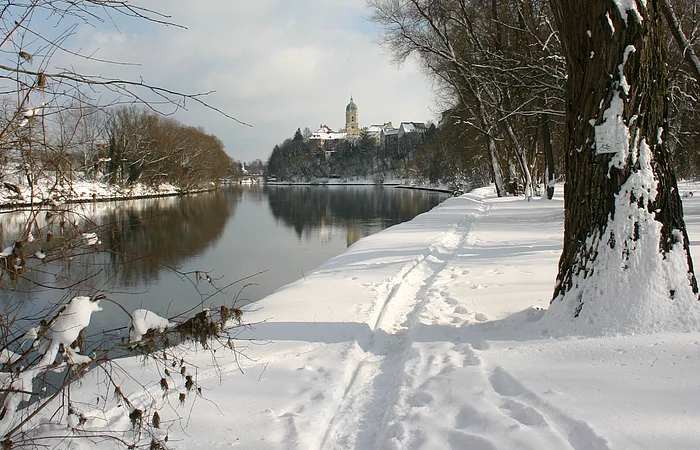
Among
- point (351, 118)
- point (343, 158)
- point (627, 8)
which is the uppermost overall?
point (351, 118)

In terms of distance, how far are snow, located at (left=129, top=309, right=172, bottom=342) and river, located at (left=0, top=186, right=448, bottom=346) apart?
1.10ft

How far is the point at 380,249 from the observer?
12.2 m

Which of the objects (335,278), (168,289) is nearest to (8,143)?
(335,278)

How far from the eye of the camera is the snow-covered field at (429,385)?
3010 millimetres

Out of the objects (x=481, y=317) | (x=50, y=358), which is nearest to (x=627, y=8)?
(x=481, y=317)

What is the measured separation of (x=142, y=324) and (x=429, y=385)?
2.17 m

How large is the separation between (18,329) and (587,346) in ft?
13.5

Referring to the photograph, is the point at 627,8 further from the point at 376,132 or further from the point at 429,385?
the point at 376,132

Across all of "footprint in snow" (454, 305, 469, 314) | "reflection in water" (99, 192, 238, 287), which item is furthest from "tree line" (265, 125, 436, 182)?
"footprint in snow" (454, 305, 469, 314)

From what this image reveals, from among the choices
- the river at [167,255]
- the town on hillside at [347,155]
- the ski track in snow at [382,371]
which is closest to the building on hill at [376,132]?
the town on hillside at [347,155]

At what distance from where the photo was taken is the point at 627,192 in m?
4.41

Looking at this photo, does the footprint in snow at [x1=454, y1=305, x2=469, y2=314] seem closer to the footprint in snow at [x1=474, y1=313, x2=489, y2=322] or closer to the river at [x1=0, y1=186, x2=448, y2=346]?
the footprint in snow at [x1=474, y1=313, x2=489, y2=322]

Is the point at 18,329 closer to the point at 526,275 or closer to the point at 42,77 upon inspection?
the point at 42,77

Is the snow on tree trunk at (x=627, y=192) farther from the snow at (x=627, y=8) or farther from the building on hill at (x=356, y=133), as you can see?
the building on hill at (x=356, y=133)
